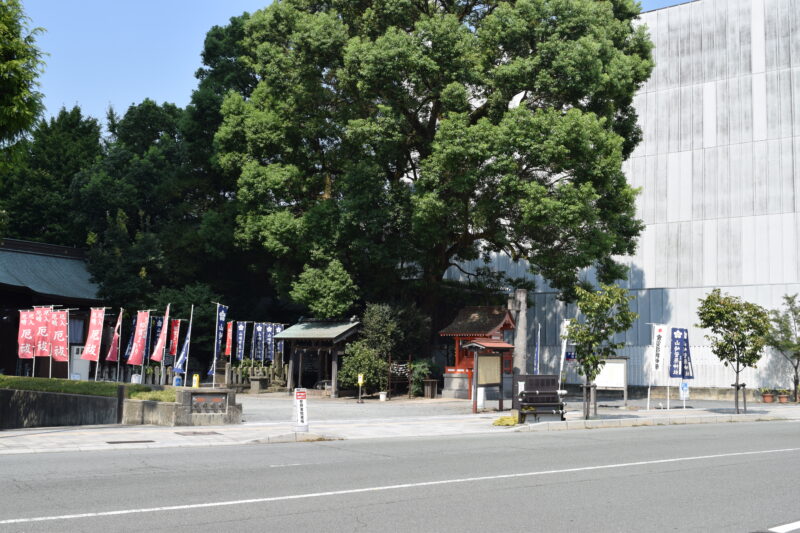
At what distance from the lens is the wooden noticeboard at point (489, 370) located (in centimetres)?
2766

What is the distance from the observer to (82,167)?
2232 inches

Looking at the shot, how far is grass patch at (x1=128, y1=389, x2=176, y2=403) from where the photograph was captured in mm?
21984

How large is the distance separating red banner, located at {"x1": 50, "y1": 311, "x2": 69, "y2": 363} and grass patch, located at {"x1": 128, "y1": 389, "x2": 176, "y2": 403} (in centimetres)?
1011

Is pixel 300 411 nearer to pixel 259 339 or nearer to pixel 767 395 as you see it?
pixel 259 339

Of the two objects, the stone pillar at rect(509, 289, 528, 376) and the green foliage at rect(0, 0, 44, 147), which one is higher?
the green foliage at rect(0, 0, 44, 147)

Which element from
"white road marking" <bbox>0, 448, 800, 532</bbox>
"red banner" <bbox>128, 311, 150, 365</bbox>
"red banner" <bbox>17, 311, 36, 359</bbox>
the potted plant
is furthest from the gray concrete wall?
the potted plant

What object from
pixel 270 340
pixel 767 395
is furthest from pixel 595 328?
pixel 270 340

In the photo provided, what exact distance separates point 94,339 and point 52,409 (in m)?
6.73

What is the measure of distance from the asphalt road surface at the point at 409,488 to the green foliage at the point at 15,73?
8.74m

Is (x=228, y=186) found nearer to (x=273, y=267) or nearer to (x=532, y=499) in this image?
(x=273, y=267)

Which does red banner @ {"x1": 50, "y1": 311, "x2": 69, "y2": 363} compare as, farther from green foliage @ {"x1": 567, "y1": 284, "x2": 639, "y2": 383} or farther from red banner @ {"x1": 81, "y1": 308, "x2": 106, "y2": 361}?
green foliage @ {"x1": 567, "y1": 284, "x2": 639, "y2": 383}

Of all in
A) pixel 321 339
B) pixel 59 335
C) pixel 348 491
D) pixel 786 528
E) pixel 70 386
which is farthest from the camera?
pixel 321 339

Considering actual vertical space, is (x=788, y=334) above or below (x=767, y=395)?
above

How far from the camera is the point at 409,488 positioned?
10.4m
